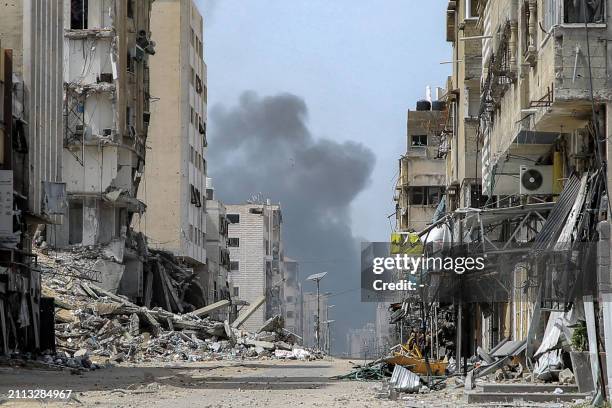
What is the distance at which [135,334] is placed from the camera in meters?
49.1

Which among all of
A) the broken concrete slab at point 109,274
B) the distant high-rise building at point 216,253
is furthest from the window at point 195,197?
the broken concrete slab at point 109,274

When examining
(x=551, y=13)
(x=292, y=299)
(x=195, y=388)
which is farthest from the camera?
(x=292, y=299)

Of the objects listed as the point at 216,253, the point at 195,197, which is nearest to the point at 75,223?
the point at 195,197

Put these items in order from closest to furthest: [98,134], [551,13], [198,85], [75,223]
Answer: [551,13] < [98,134] < [75,223] < [198,85]

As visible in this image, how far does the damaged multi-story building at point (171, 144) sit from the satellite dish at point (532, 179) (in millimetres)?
49138

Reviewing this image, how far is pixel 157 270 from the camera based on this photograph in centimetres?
6744

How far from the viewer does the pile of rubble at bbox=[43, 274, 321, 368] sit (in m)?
45.8

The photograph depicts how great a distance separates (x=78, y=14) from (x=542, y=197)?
3729 centimetres

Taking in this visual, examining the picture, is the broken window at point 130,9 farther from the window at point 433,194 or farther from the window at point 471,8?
the window at point 471,8

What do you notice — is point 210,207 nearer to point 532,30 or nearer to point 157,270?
point 157,270

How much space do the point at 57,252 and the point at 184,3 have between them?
24.5 meters

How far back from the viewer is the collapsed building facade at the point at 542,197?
72.3ft

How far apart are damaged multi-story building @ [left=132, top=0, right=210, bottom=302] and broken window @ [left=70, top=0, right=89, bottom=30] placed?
15.6 m

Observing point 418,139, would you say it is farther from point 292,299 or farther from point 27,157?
point 292,299
